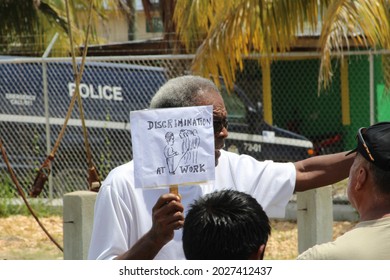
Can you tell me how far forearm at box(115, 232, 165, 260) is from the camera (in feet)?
9.66

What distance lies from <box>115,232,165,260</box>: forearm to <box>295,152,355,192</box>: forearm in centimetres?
98

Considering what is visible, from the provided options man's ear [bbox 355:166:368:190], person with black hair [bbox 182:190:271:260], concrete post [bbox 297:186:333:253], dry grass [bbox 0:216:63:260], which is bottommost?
dry grass [bbox 0:216:63:260]

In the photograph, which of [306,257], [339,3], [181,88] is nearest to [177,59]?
A: [339,3]

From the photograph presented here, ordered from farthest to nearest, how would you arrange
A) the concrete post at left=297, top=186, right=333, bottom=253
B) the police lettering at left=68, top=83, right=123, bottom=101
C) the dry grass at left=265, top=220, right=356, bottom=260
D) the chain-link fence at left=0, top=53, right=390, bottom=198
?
the police lettering at left=68, top=83, right=123, bottom=101, the chain-link fence at left=0, top=53, right=390, bottom=198, the dry grass at left=265, top=220, right=356, bottom=260, the concrete post at left=297, top=186, right=333, bottom=253

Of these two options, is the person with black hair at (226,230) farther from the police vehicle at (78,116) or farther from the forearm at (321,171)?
the police vehicle at (78,116)

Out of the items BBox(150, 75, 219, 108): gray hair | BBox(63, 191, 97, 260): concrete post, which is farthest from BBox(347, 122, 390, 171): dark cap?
BBox(63, 191, 97, 260): concrete post

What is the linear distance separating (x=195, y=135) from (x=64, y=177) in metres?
8.59

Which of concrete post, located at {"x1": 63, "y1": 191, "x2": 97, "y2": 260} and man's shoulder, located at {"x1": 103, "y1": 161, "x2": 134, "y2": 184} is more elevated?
man's shoulder, located at {"x1": 103, "y1": 161, "x2": 134, "y2": 184}

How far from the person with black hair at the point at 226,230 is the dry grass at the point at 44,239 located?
613 centimetres

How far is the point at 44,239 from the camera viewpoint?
10.3 m

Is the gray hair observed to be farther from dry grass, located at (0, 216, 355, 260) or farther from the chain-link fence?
the chain-link fence

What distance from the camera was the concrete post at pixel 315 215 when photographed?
20.6 feet

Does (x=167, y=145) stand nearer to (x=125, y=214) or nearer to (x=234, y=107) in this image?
(x=125, y=214)

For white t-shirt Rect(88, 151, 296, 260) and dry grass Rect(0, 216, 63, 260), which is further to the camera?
dry grass Rect(0, 216, 63, 260)
